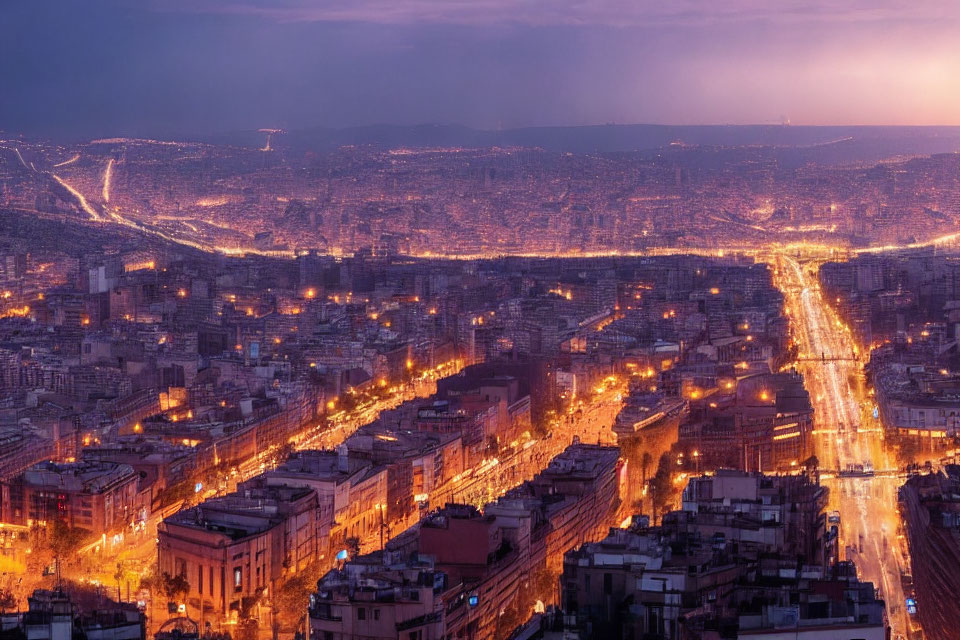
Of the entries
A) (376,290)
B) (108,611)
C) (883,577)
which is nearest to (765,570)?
(883,577)

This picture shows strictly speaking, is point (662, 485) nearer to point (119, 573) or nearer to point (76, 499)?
point (76, 499)

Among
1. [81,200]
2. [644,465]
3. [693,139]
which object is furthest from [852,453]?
[693,139]

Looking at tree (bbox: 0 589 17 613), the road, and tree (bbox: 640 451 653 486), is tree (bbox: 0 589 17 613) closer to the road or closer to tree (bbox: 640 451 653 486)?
the road

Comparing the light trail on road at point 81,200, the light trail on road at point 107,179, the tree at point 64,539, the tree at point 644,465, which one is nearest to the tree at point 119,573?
the tree at point 64,539

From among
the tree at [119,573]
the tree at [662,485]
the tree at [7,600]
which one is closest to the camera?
the tree at [7,600]

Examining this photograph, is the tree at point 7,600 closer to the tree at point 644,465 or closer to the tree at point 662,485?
the tree at point 662,485

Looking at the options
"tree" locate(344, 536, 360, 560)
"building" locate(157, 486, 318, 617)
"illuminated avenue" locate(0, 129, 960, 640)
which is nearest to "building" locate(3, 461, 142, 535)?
"illuminated avenue" locate(0, 129, 960, 640)

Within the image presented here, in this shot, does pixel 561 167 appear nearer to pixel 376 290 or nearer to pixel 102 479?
pixel 376 290

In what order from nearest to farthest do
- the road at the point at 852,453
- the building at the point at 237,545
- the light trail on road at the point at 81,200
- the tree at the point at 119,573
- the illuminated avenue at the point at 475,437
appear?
the illuminated avenue at the point at 475,437 → the building at the point at 237,545 → the tree at the point at 119,573 → the road at the point at 852,453 → the light trail on road at the point at 81,200

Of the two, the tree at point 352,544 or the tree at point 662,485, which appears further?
the tree at point 662,485

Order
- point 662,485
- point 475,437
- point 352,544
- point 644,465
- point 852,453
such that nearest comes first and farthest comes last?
point 352,544
point 662,485
point 644,465
point 852,453
point 475,437
